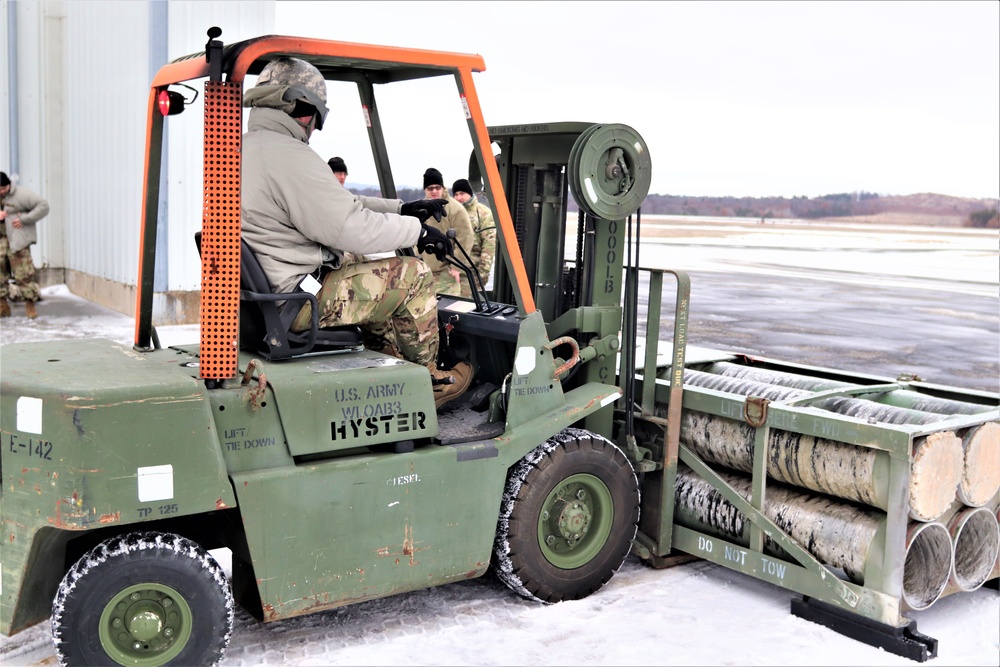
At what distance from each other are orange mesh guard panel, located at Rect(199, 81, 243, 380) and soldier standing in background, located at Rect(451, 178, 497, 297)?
5.42 m

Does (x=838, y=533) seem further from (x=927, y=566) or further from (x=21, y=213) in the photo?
(x=21, y=213)

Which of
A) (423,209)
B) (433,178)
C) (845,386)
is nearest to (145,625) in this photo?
(423,209)

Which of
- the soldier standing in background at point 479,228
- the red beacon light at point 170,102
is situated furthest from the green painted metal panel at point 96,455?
the soldier standing in background at point 479,228

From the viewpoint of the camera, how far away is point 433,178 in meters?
9.98

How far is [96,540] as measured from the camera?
4.11 m

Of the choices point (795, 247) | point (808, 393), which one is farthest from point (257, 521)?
point (795, 247)

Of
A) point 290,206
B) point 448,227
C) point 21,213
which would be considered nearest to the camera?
point 290,206

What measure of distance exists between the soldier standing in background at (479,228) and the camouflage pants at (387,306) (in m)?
4.49

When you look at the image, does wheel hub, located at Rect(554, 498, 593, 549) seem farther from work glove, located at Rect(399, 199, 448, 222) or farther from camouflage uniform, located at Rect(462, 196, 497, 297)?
camouflage uniform, located at Rect(462, 196, 497, 297)

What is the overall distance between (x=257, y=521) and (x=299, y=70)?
5.84 feet

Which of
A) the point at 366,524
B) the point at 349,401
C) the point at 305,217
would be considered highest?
the point at 305,217

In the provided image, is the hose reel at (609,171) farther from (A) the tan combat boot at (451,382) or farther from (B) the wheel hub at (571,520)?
(B) the wheel hub at (571,520)

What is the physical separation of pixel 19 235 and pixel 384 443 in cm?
1101

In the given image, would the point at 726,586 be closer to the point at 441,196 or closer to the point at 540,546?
the point at 540,546
